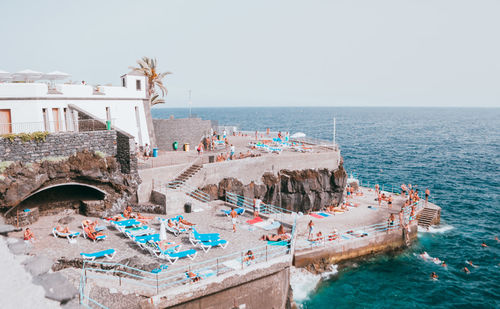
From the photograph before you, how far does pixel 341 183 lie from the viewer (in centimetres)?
3569

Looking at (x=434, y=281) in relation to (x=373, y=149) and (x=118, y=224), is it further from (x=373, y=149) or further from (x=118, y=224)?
(x=373, y=149)

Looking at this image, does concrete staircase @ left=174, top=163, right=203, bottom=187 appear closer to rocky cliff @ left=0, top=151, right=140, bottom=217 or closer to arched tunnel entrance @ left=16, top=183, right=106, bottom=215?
rocky cliff @ left=0, top=151, right=140, bottom=217

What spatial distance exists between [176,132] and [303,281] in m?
21.2

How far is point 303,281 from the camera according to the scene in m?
22.3

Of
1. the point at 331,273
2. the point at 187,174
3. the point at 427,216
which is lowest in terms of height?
the point at 331,273

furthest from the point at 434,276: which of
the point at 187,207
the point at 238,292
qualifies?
the point at 187,207

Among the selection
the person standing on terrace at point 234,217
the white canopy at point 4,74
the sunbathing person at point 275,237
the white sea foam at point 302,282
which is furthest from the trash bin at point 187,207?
the white canopy at point 4,74

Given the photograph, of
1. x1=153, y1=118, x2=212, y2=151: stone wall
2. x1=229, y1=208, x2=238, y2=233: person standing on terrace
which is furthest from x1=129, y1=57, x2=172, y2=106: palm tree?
x1=229, y1=208, x2=238, y2=233: person standing on terrace

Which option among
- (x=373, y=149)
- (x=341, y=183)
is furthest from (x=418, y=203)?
(x=373, y=149)

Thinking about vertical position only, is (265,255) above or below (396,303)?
above

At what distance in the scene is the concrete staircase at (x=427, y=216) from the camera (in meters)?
33.8

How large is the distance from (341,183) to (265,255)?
66.8ft

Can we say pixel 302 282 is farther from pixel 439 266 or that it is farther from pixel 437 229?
pixel 437 229

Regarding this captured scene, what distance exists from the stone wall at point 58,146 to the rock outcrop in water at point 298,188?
9793 millimetres
